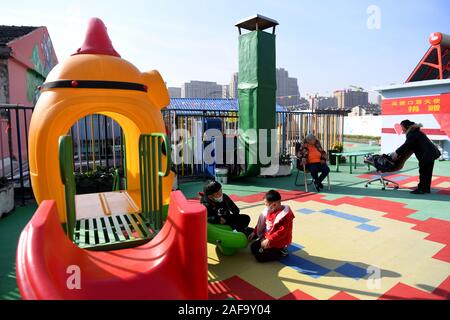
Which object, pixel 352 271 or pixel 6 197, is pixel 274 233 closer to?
pixel 352 271

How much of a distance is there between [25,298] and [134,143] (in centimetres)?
375

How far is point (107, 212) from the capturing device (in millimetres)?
4367

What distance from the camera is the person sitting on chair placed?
7594mm

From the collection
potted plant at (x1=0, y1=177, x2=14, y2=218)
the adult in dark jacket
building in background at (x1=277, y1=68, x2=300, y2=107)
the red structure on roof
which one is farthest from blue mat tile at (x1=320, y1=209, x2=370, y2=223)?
building in background at (x1=277, y1=68, x2=300, y2=107)

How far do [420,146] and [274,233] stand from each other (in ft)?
17.2

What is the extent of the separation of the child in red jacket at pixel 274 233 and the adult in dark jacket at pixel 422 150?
4.76 m

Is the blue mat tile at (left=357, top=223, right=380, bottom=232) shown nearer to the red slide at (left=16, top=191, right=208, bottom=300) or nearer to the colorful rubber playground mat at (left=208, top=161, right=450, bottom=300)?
the colorful rubber playground mat at (left=208, top=161, right=450, bottom=300)

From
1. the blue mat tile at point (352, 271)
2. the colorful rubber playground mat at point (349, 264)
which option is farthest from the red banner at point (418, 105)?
the blue mat tile at point (352, 271)

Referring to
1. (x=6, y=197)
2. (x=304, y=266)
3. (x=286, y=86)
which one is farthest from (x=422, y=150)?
(x=286, y=86)

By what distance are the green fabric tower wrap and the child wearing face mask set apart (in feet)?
13.8

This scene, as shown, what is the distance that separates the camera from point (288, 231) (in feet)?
12.4

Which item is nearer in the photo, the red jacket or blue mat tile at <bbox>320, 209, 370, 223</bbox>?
the red jacket
